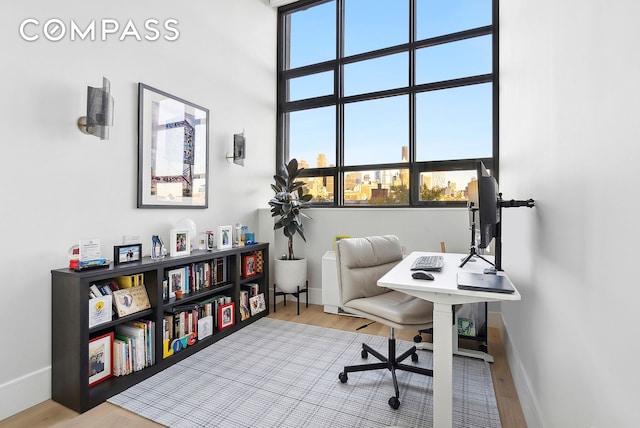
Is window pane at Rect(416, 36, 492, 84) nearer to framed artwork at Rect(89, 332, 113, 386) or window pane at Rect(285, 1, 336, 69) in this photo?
window pane at Rect(285, 1, 336, 69)

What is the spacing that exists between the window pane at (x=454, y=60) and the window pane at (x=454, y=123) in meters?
0.17

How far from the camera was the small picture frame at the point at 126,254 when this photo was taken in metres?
2.12

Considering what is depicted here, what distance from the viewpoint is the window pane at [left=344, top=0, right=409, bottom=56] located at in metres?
3.71

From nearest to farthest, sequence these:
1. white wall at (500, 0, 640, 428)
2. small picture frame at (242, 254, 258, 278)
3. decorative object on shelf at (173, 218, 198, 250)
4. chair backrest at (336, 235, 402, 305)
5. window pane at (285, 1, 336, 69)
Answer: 1. white wall at (500, 0, 640, 428)
2. chair backrest at (336, 235, 402, 305)
3. decorative object on shelf at (173, 218, 198, 250)
4. small picture frame at (242, 254, 258, 278)
5. window pane at (285, 1, 336, 69)

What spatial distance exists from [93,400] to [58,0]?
2.51 m

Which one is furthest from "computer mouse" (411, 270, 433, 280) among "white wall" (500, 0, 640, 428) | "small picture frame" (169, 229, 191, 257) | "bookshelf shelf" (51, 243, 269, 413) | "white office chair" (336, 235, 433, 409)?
"small picture frame" (169, 229, 191, 257)

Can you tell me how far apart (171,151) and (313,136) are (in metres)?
1.92

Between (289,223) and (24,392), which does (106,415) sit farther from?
(289,223)

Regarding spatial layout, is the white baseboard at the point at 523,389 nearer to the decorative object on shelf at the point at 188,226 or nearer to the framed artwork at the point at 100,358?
the framed artwork at the point at 100,358

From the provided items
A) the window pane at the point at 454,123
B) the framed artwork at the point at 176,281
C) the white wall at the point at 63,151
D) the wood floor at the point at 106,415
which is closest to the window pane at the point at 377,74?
the window pane at the point at 454,123

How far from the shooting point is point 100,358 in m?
1.96

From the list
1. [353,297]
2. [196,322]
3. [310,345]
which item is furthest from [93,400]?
[353,297]

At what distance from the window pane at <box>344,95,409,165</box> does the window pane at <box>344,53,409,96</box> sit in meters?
0.17

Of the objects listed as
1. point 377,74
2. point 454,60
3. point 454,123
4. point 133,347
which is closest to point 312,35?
point 377,74
